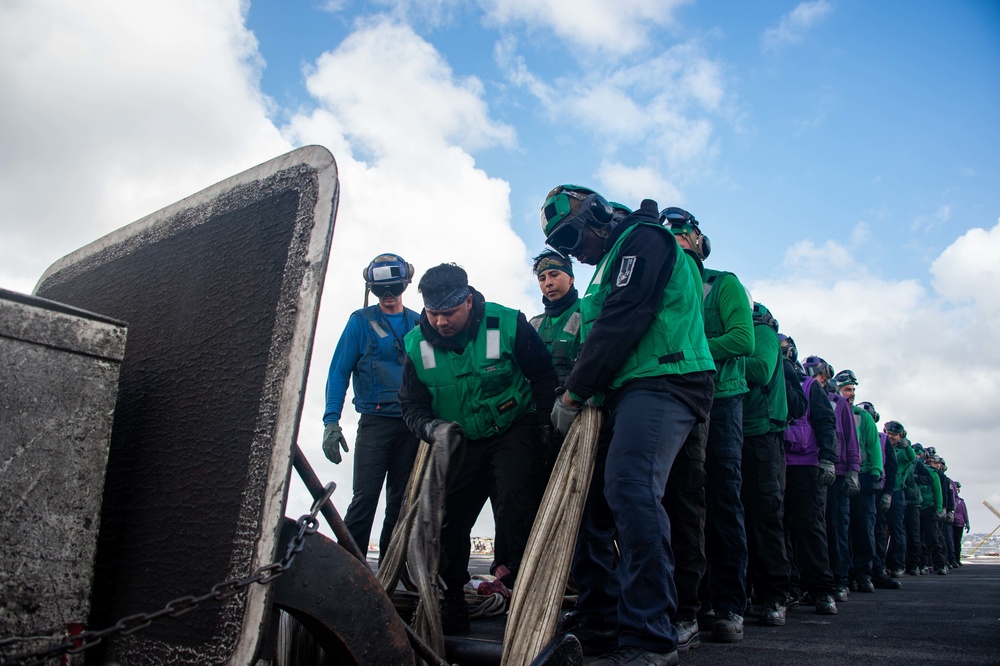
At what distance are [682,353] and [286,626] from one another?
1725mm

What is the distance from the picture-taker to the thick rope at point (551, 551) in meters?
2.38

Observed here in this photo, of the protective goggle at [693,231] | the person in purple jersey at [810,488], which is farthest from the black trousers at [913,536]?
the protective goggle at [693,231]

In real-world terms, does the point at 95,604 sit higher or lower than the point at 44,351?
lower

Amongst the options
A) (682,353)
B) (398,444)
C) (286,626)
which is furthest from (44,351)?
(398,444)

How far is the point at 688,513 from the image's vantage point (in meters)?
3.29

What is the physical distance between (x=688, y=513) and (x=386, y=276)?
8.89 ft

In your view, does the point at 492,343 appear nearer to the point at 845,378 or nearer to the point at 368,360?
the point at 368,360

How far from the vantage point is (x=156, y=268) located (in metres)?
2.14

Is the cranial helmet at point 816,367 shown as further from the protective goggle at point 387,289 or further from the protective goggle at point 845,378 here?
the protective goggle at point 387,289

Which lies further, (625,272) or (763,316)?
(763,316)

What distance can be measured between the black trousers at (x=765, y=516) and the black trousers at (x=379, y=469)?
2174mm

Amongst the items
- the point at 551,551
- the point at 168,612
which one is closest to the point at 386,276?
the point at 551,551

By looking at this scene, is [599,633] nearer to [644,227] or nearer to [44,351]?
[644,227]

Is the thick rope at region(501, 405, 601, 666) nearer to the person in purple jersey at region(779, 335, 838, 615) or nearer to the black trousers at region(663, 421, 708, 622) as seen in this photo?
the black trousers at region(663, 421, 708, 622)
